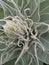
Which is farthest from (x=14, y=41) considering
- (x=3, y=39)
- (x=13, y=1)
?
(x=13, y=1)

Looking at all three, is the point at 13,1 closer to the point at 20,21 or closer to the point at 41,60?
the point at 20,21

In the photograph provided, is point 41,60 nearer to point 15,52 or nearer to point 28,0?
point 15,52

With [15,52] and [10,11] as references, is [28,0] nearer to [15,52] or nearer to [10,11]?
[10,11]

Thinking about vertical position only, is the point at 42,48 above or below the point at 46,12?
below

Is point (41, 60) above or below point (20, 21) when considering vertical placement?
below

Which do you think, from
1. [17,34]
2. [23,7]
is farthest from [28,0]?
[17,34]

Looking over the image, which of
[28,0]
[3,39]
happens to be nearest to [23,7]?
[28,0]
